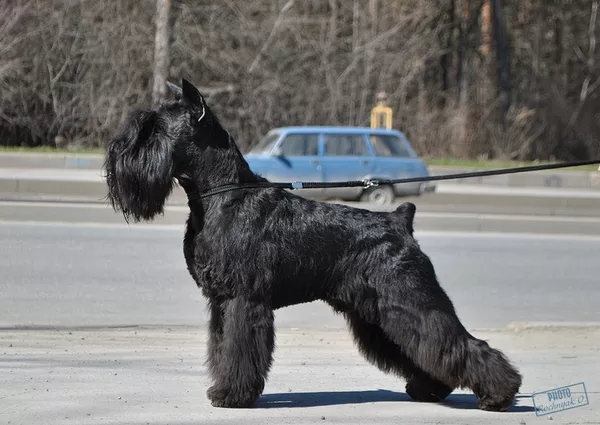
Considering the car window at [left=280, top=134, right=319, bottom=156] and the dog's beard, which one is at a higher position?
the dog's beard

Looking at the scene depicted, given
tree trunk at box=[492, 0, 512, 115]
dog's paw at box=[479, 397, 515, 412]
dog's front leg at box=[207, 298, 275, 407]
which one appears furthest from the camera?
tree trunk at box=[492, 0, 512, 115]

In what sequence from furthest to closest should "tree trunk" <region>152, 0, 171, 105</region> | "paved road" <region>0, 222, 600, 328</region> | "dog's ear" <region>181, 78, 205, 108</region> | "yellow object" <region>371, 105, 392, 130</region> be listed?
"tree trunk" <region>152, 0, 171, 105</region> → "yellow object" <region>371, 105, 392, 130</region> → "paved road" <region>0, 222, 600, 328</region> → "dog's ear" <region>181, 78, 205, 108</region>

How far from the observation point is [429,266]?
500 centimetres

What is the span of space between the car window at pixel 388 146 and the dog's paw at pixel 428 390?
48.2 feet

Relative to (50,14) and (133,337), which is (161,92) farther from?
(133,337)

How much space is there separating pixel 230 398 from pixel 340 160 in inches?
586

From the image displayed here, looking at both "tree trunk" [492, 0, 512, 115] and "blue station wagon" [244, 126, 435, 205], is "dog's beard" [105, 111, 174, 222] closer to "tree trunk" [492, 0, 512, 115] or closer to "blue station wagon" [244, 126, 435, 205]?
"blue station wagon" [244, 126, 435, 205]

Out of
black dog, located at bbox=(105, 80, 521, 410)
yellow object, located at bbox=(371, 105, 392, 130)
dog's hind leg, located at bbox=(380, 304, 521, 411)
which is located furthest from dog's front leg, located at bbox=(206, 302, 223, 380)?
yellow object, located at bbox=(371, 105, 392, 130)

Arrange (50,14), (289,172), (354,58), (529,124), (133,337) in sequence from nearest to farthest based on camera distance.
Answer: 1. (133,337)
2. (289,172)
3. (50,14)
4. (354,58)
5. (529,124)

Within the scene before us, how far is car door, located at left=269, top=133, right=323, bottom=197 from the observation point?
62.2 ft

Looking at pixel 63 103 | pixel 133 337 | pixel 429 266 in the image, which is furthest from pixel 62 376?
pixel 63 103

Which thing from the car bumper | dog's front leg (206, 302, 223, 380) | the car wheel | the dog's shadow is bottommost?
the car wheel

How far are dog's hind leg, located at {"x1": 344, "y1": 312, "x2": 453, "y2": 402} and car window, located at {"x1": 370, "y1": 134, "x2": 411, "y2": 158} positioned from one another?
14.7 metres

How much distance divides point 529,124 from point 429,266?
28.6m
